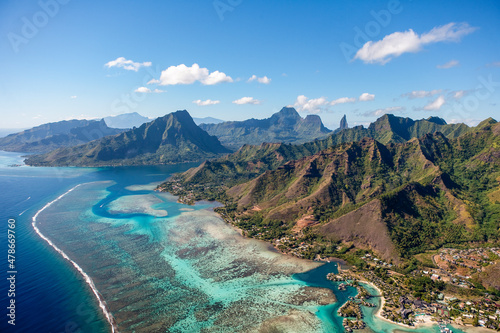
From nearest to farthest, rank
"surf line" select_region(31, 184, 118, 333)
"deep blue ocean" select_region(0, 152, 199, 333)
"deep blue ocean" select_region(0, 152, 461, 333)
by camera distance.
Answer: "deep blue ocean" select_region(0, 152, 199, 333) → "surf line" select_region(31, 184, 118, 333) → "deep blue ocean" select_region(0, 152, 461, 333)

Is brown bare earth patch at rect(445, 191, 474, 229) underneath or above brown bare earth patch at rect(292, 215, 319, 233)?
above

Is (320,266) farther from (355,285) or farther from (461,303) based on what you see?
(461,303)

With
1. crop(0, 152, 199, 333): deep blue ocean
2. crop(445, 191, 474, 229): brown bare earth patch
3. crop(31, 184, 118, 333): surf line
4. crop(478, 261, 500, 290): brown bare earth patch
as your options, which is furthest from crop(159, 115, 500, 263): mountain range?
crop(0, 152, 199, 333): deep blue ocean

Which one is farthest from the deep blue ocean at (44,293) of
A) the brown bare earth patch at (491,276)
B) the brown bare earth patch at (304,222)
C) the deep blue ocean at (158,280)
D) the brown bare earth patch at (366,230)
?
the brown bare earth patch at (491,276)

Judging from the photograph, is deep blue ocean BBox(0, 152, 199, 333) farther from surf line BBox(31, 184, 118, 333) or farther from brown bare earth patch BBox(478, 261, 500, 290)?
brown bare earth patch BBox(478, 261, 500, 290)

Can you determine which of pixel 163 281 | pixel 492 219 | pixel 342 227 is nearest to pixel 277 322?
pixel 163 281

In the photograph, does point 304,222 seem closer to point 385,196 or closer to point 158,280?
point 385,196
